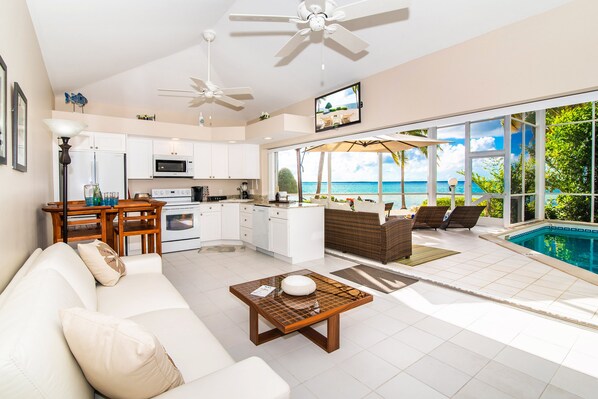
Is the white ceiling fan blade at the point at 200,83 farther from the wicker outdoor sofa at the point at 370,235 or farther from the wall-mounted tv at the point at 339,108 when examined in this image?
the wicker outdoor sofa at the point at 370,235

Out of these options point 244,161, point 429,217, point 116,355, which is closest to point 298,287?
point 116,355

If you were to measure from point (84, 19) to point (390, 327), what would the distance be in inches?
159

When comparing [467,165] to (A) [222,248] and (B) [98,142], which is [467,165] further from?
(B) [98,142]

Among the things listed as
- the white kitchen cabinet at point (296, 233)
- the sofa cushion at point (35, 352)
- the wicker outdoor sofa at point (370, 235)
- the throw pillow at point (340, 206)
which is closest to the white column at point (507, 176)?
the wicker outdoor sofa at point (370, 235)

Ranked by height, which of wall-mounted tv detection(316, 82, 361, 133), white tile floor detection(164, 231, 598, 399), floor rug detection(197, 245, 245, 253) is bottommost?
white tile floor detection(164, 231, 598, 399)

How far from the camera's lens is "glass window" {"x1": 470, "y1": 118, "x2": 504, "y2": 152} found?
26.9 ft

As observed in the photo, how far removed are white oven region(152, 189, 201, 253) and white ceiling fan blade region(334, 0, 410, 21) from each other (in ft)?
14.7

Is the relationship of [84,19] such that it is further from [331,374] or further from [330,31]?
[331,374]

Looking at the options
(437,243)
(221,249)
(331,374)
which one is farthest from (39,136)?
(437,243)

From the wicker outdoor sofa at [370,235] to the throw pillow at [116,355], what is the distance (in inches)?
149

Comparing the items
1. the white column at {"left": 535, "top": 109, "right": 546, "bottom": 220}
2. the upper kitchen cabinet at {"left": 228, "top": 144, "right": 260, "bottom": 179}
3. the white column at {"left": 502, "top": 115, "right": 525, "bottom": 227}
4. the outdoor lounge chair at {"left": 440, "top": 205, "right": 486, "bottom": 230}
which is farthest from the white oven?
the white column at {"left": 535, "top": 109, "right": 546, "bottom": 220}

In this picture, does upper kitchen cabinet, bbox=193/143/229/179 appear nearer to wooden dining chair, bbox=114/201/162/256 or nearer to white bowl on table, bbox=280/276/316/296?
wooden dining chair, bbox=114/201/162/256

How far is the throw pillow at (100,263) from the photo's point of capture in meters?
2.44

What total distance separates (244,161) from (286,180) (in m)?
1.09
